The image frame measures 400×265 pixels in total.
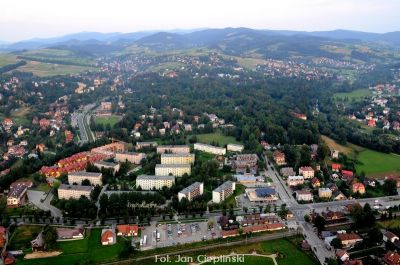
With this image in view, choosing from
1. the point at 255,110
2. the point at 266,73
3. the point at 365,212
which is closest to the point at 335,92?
the point at 266,73

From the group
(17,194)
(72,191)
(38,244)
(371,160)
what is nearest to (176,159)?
(72,191)

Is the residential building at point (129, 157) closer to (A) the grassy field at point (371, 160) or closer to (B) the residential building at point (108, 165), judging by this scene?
(B) the residential building at point (108, 165)

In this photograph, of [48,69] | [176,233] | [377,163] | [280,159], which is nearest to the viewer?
[176,233]

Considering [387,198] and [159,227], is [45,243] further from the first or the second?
[387,198]

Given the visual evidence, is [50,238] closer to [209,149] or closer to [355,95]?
[209,149]

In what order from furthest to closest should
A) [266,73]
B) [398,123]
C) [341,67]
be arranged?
[341,67], [266,73], [398,123]

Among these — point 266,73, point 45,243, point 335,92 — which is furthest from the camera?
Answer: point 266,73
